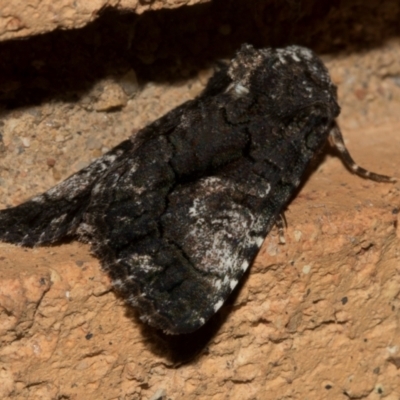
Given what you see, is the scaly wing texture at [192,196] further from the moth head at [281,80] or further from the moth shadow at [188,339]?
the moth shadow at [188,339]

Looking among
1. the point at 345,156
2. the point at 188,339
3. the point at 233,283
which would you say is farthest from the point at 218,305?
the point at 345,156

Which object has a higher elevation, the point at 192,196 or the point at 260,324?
the point at 192,196

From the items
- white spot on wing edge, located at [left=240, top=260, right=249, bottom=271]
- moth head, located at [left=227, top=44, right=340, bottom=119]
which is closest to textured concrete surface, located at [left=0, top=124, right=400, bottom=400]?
white spot on wing edge, located at [left=240, top=260, right=249, bottom=271]

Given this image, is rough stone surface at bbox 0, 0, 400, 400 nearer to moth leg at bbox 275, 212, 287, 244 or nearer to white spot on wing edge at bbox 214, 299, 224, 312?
moth leg at bbox 275, 212, 287, 244

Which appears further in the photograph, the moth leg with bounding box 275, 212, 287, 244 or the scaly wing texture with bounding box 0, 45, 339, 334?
the moth leg with bounding box 275, 212, 287, 244

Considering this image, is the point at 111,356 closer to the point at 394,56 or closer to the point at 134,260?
the point at 134,260

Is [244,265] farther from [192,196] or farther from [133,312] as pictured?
[133,312]

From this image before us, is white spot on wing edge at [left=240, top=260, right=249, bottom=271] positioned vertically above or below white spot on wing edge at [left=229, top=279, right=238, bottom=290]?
above

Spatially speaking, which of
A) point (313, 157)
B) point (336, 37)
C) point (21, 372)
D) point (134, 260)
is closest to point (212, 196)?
point (134, 260)
